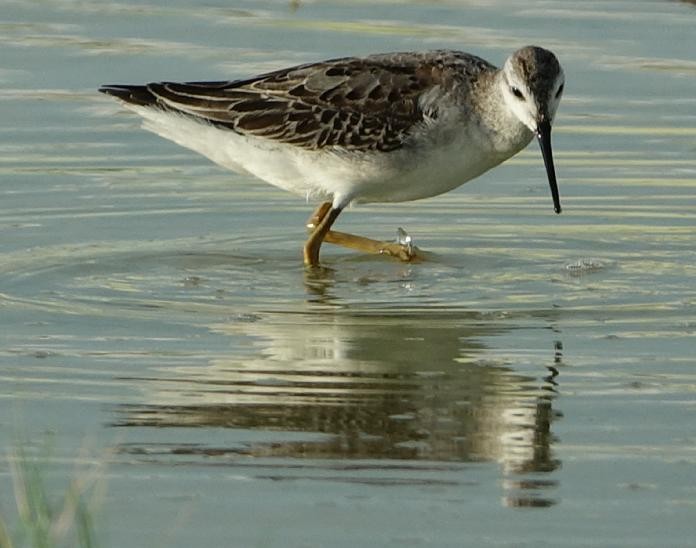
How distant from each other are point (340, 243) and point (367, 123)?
82 cm

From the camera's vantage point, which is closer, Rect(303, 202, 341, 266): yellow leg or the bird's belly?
the bird's belly

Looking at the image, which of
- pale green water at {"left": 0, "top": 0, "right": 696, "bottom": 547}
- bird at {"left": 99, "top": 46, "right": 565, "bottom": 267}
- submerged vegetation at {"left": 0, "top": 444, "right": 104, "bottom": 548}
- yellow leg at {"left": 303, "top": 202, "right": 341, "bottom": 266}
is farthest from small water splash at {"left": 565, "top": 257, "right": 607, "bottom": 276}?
submerged vegetation at {"left": 0, "top": 444, "right": 104, "bottom": 548}

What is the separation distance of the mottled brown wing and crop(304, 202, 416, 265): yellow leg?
1.72 ft

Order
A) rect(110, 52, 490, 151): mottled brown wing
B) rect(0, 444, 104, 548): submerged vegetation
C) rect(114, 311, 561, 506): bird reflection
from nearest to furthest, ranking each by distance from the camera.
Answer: rect(0, 444, 104, 548): submerged vegetation → rect(114, 311, 561, 506): bird reflection → rect(110, 52, 490, 151): mottled brown wing

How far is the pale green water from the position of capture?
7148 mm

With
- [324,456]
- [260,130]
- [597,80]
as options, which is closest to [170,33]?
[597,80]

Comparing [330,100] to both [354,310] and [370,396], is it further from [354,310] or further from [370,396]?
[370,396]

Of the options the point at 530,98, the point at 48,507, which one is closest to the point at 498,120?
the point at 530,98

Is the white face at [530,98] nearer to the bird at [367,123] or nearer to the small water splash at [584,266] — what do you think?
the bird at [367,123]

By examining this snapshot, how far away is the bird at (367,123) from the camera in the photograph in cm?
1120

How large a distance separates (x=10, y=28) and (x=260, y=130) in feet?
17.8

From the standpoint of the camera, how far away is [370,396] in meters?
8.55

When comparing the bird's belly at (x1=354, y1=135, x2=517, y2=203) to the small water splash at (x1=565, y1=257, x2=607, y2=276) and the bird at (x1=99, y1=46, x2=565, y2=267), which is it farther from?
the small water splash at (x1=565, y1=257, x2=607, y2=276)

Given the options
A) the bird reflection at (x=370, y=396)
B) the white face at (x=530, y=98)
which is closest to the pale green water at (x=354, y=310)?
the bird reflection at (x=370, y=396)
